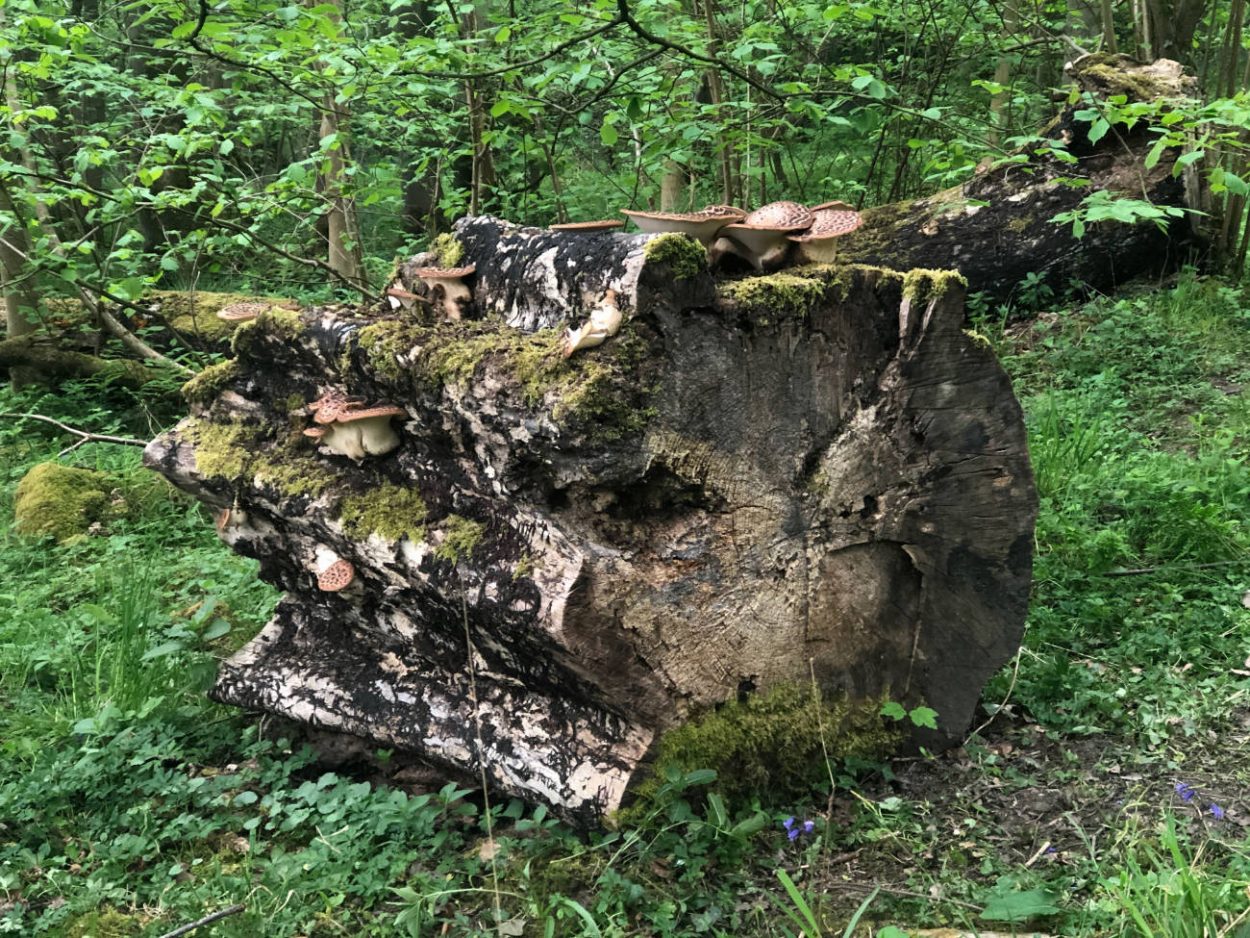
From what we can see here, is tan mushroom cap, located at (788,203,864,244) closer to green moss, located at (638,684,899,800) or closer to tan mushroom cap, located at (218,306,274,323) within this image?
green moss, located at (638,684,899,800)

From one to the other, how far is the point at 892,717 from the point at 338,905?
1885mm

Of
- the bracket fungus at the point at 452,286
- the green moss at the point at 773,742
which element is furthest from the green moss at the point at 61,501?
the green moss at the point at 773,742

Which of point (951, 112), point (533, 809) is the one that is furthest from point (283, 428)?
point (951, 112)

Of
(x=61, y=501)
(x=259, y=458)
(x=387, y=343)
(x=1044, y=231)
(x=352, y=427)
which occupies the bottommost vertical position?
(x=61, y=501)

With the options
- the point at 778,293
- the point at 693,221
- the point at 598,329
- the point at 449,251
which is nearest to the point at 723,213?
the point at 693,221

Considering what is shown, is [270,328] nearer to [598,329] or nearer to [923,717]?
[598,329]

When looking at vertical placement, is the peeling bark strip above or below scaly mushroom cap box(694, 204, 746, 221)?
below

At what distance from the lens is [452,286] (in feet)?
10.6

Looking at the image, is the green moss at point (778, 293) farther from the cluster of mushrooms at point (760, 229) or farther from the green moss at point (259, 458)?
the green moss at point (259, 458)

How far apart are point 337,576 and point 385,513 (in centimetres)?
32

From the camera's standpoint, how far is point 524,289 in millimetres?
2986

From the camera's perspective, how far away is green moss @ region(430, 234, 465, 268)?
10.9 ft

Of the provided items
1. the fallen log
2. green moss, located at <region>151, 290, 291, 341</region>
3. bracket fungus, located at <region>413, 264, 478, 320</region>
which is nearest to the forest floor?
bracket fungus, located at <region>413, 264, 478, 320</region>

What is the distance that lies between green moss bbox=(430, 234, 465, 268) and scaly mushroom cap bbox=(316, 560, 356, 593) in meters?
1.21
